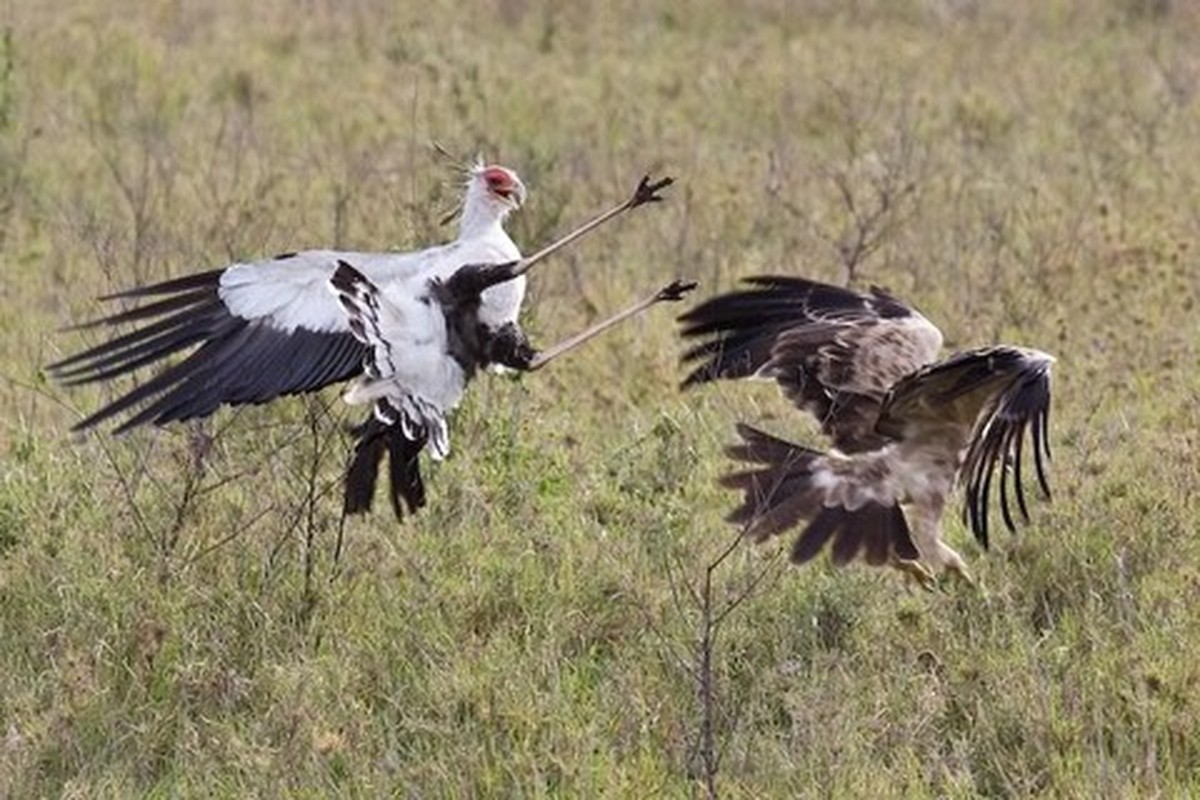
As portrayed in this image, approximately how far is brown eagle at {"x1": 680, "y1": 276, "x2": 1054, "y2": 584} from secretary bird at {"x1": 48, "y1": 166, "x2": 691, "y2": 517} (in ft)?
1.96

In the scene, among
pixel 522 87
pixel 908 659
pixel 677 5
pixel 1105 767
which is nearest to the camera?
pixel 1105 767

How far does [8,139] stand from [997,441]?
18.2ft

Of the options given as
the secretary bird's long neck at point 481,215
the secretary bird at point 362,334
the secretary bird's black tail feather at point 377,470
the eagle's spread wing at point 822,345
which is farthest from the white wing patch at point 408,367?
the eagle's spread wing at point 822,345

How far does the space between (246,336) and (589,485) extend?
1.46 m

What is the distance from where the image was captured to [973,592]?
5.67m

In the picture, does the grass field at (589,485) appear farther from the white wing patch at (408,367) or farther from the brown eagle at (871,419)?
the white wing patch at (408,367)

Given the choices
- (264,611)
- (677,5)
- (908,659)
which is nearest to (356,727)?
(264,611)

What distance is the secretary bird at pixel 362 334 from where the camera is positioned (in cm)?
509

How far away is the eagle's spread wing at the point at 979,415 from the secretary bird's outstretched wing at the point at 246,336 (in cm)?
135

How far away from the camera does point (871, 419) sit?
6035 mm

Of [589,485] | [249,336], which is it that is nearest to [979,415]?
[589,485]

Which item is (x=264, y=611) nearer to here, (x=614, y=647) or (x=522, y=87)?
(x=614, y=647)

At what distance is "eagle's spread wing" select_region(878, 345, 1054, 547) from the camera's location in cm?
532

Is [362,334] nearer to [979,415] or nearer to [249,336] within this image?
[249,336]
